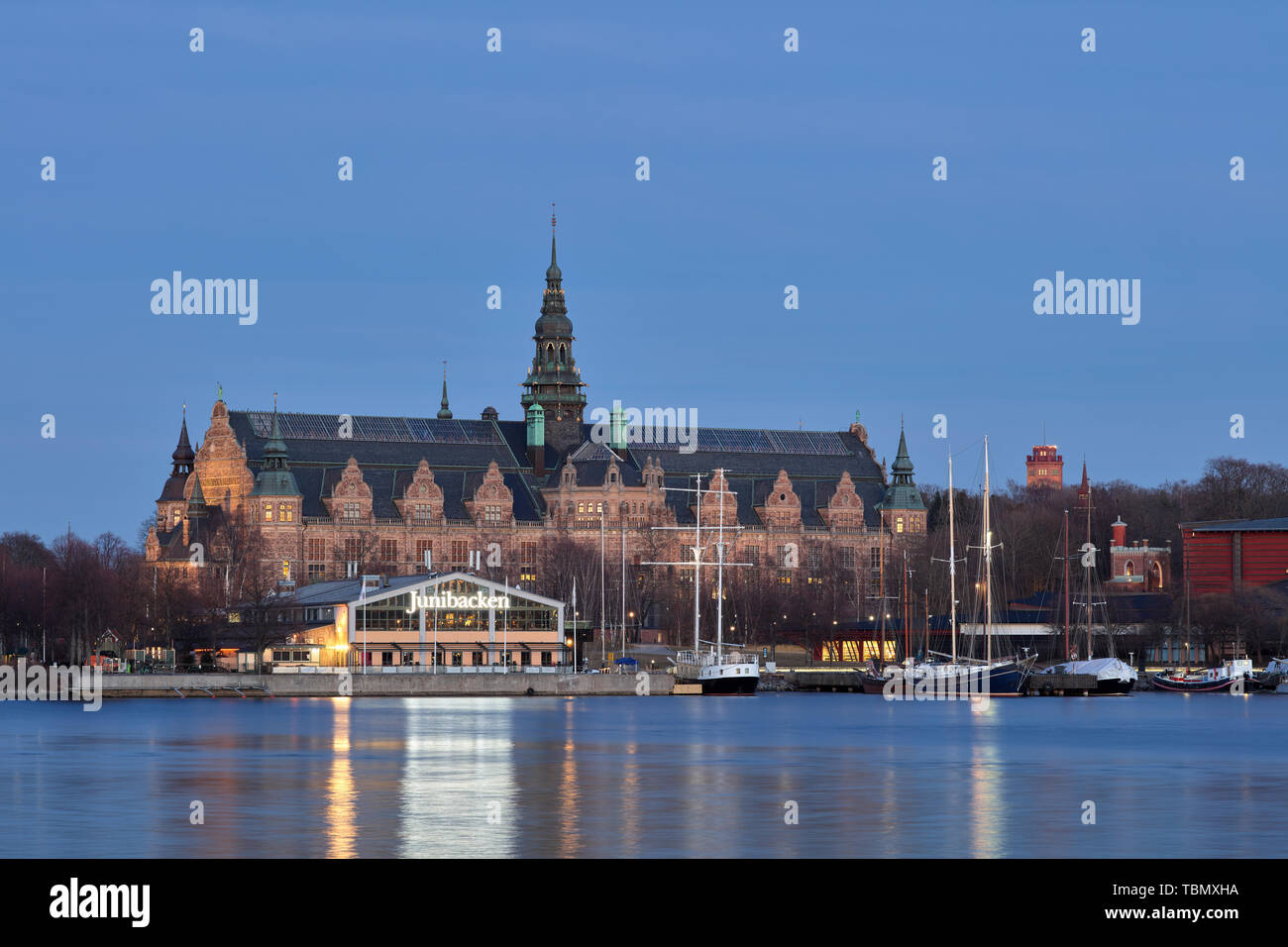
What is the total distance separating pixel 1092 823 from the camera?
5000 cm

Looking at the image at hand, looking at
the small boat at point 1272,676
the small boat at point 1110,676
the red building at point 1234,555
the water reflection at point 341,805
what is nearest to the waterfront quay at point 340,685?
the small boat at point 1110,676

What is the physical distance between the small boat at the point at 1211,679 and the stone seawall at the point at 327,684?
1570 inches

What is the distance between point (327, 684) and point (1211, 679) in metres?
59.1

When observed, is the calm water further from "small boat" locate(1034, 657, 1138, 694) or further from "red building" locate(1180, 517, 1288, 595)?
"red building" locate(1180, 517, 1288, 595)

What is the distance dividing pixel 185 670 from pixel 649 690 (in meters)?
31.3

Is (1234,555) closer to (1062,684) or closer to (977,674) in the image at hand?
(1062,684)

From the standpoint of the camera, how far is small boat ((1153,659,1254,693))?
149250mm

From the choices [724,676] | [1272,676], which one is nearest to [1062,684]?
[724,676]

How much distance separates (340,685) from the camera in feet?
440

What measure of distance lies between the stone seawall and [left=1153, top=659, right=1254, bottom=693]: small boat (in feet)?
131

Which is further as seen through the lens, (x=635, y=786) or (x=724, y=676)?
(x=724, y=676)

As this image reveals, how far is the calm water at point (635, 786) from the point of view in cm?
4569
